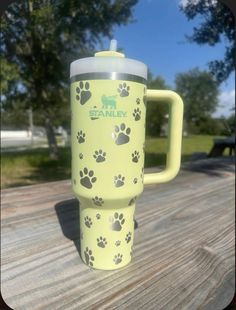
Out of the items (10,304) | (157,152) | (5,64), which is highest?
(5,64)

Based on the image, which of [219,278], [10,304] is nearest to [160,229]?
[219,278]

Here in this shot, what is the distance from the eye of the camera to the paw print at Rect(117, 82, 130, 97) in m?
0.28

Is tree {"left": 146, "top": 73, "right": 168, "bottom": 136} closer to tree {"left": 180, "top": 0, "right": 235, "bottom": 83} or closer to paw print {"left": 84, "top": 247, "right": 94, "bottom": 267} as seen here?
tree {"left": 180, "top": 0, "right": 235, "bottom": 83}

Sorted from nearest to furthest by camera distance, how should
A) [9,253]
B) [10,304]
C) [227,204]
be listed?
[10,304]
[9,253]
[227,204]

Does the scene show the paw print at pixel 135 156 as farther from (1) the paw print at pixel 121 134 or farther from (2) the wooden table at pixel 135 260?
(2) the wooden table at pixel 135 260

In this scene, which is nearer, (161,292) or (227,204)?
(161,292)

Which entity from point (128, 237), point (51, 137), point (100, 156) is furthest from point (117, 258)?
point (51, 137)

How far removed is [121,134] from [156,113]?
7 cm

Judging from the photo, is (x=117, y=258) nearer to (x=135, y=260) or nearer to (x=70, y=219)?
(x=135, y=260)

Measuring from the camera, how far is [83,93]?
0.28 m

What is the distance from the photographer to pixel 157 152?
0.35 m

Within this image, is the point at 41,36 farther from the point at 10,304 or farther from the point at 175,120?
the point at 10,304

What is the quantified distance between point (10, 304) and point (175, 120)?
249mm

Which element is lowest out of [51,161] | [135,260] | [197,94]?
[135,260]
